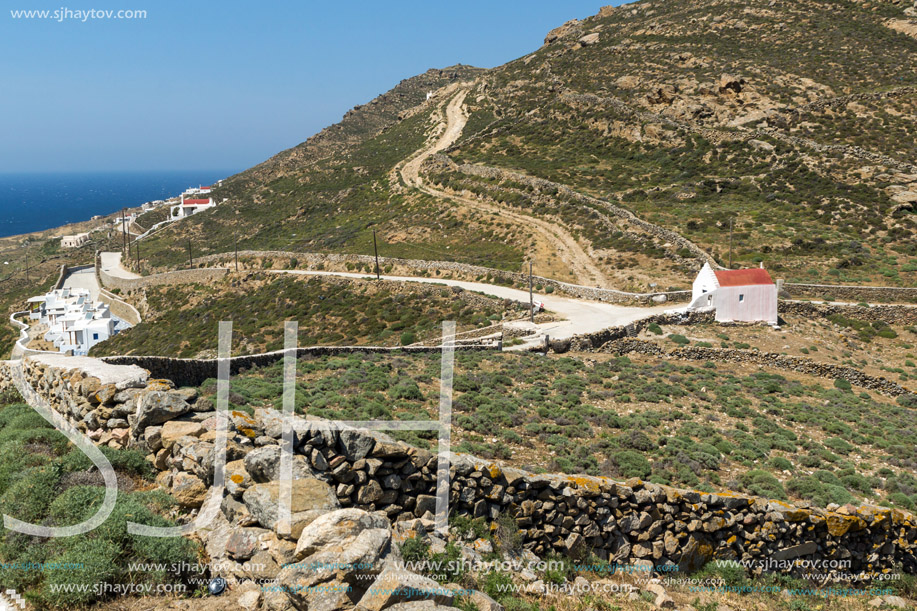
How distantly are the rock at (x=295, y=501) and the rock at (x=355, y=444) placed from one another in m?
0.59

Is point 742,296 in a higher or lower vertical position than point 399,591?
higher

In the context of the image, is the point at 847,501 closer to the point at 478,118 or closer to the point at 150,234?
the point at 478,118

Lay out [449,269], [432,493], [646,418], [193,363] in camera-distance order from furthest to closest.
A: [449,269]
[193,363]
[646,418]
[432,493]

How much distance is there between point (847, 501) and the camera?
33.2 feet

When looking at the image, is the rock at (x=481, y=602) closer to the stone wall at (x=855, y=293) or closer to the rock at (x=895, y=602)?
the rock at (x=895, y=602)

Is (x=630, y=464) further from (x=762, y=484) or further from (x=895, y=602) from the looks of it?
(x=895, y=602)

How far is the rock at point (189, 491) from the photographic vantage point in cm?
589

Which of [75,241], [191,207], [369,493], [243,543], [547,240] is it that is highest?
[191,207]

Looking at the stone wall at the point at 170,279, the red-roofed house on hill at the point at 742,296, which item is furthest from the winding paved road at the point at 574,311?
the stone wall at the point at 170,279

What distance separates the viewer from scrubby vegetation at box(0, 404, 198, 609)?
457 centimetres

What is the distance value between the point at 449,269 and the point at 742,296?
20.3 meters

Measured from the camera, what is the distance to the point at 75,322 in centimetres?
4059

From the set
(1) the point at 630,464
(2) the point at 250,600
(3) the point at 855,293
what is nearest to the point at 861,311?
(3) the point at 855,293

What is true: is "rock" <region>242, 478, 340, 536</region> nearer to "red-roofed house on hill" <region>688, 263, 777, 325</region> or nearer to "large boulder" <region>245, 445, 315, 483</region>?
"large boulder" <region>245, 445, 315, 483</region>
